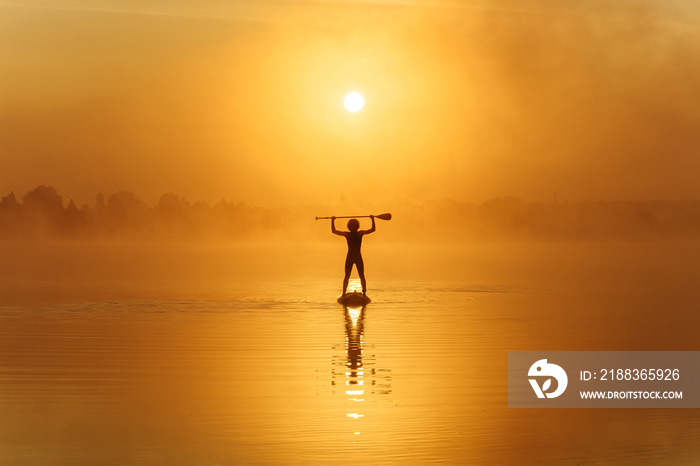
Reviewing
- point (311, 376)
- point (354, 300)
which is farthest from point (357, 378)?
point (354, 300)

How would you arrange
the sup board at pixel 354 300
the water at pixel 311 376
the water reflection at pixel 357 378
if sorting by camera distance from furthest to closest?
1. the sup board at pixel 354 300
2. the water reflection at pixel 357 378
3. the water at pixel 311 376

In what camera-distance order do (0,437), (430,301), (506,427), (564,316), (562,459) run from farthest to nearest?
(430,301) → (564,316) → (506,427) → (0,437) → (562,459)

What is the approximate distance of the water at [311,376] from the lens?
9.74 meters

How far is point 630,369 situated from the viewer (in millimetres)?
14297

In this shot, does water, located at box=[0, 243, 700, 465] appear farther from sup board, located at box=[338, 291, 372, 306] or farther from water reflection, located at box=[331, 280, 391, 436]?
sup board, located at box=[338, 291, 372, 306]

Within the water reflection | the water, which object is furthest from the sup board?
the water reflection

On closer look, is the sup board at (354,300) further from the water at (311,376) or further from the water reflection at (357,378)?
the water reflection at (357,378)

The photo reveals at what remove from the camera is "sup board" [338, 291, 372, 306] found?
24.3 meters

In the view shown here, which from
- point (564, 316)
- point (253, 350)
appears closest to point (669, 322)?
point (564, 316)

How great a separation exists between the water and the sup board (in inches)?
10.6

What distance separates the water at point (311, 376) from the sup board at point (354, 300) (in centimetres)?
27

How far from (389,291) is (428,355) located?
13.3 metres

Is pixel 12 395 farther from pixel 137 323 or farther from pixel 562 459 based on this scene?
pixel 137 323

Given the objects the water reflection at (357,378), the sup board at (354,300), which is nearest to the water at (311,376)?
the water reflection at (357,378)
